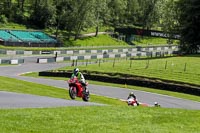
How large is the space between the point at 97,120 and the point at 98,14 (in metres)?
93.4

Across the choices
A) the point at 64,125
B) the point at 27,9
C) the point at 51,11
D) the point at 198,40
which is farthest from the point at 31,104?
the point at 27,9

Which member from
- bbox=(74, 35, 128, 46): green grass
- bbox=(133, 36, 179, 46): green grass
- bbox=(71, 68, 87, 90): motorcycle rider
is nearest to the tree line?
bbox=(74, 35, 128, 46): green grass

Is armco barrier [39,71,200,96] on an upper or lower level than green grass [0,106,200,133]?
lower

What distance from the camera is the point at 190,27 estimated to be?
237 feet

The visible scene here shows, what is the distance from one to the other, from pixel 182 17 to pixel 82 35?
116ft

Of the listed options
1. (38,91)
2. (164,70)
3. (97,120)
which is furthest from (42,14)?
(97,120)

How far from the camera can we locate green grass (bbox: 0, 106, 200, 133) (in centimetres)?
1174

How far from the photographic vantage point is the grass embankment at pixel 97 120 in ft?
38.7

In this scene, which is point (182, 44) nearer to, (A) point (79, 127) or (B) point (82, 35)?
(B) point (82, 35)

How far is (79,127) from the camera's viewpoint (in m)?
11.9

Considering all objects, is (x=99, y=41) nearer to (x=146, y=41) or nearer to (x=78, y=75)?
(x=146, y=41)

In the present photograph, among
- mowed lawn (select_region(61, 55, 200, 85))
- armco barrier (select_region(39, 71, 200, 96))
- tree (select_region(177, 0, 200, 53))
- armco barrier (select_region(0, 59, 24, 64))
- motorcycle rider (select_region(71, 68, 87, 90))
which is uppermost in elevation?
tree (select_region(177, 0, 200, 53))

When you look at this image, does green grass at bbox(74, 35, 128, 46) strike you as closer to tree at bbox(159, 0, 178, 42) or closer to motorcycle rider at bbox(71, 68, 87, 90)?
tree at bbox(159, 0, 178, 42)

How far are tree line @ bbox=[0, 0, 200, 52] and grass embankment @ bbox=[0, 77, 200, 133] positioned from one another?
5959 centimetres
